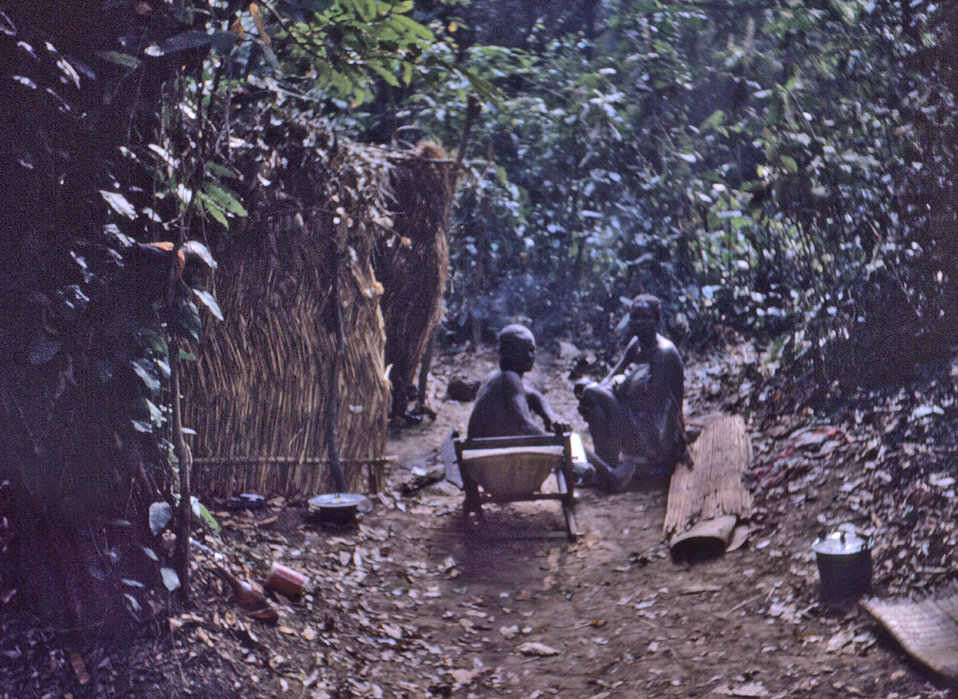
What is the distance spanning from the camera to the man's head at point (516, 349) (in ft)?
23.0

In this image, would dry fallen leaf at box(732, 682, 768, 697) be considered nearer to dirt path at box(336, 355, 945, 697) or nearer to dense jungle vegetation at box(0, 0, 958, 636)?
dirt path at box(336, 355, 945, 697)

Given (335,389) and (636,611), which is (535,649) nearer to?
(636,611)

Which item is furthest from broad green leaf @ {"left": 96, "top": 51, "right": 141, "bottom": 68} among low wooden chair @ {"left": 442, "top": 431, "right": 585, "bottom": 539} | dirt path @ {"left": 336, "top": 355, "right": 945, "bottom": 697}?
low wooden chair @ {"left": 442, "top": 431, "right": 585, "bottom": 539}

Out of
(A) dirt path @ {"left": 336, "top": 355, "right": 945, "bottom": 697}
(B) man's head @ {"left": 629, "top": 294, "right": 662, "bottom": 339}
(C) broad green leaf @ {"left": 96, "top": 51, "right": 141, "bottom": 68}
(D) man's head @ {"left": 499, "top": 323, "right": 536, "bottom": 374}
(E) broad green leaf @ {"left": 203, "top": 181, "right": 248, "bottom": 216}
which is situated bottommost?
(A) dirt path @ {"left": 336, "top": 355, "right": 945, "bottom": 697}

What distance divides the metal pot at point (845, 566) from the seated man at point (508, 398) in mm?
2814

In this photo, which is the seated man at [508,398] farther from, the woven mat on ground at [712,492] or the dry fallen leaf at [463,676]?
the dry fallen leaf at [463,676]

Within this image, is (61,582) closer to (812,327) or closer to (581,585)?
(581,585)

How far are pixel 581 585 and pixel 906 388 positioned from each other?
2.49 meters

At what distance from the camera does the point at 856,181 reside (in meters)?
6.18

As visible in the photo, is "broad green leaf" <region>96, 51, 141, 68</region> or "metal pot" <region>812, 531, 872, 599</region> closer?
"broad green leaf" <region>96, 51, 141, 68</region>

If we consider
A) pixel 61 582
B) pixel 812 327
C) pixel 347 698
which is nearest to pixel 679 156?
pixel 812 327

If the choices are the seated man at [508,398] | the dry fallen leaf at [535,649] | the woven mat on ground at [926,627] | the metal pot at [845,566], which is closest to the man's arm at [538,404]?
the seated man at [508,398]

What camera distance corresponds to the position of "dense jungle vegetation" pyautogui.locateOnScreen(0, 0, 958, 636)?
3371 mm

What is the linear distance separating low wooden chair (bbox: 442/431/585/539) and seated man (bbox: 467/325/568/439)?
446 mm
